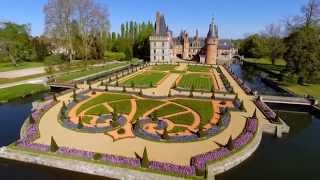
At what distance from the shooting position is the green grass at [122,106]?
29553 millimetres

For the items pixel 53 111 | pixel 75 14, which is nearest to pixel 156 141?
pixel 53 111

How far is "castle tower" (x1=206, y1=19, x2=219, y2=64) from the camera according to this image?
78.6 meters

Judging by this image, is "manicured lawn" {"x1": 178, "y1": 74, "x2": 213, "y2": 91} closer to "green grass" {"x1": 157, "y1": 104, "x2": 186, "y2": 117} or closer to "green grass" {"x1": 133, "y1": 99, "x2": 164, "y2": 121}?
"green grass" {"x1": 133, "y1": 99, "x2": 164, "y2": 121}

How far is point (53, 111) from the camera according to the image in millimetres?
29328

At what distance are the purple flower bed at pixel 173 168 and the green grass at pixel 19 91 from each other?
28603 millimetres

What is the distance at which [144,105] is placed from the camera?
3191 cm

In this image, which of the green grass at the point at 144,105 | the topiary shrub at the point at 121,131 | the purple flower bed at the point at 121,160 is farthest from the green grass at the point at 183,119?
the purple flower bed at the point at 121,160

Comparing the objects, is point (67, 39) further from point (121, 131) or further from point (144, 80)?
point (121, 131)

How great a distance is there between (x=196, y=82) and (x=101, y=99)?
18970 millimetres

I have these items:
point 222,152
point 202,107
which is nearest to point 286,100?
point 202,107

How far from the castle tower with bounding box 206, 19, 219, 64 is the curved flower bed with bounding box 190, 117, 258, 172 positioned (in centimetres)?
5669

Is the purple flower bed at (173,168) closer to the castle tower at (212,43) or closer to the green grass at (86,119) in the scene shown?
the green grass at (86,119)

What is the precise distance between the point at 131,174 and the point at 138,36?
276 feet

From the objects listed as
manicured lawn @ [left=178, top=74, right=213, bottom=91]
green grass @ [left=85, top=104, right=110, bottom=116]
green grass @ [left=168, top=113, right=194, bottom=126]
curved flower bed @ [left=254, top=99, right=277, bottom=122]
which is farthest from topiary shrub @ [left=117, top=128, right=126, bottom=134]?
manicured lawn @ [left=178, top=74, right=213, bottom=91]
